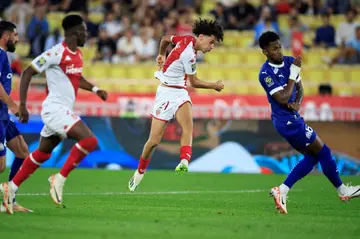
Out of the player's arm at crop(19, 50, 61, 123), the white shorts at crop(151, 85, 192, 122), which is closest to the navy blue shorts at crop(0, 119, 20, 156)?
the player's arm at crop(19, 50, 61, 123)

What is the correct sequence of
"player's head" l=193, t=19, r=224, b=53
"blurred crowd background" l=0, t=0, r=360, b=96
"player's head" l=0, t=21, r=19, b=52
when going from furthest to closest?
"blurred crowd background" l=0, t=0, r=360, b=96
"player's head" l=193, t=19, r=224, b=53
"player's head" l=0, t=21, r=19, b=52

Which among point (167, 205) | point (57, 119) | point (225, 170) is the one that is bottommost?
point (225, 170)

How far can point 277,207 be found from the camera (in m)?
10.7

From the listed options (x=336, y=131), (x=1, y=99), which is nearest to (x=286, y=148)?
(x=336, y=131)

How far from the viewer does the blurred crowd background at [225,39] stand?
2358 cm

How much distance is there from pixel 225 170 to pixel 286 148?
54.7 inches

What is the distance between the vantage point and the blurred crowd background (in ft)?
77.4

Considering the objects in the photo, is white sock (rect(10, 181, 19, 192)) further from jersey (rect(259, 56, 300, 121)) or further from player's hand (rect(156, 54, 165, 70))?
player's hand (rect(156, 54, 165, 70))

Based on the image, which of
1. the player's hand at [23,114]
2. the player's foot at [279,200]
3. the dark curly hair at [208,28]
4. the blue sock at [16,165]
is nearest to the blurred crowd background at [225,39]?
the dark curly hair at [208,28]

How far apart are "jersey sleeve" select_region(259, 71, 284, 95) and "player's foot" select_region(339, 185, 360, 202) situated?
159 centimetres

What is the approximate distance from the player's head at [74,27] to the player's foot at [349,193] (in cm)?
386

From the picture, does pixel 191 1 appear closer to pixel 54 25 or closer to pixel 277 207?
pixel 54 25

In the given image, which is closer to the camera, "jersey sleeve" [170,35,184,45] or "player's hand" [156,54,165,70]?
"jersey sleeve" [170,35,184,45]

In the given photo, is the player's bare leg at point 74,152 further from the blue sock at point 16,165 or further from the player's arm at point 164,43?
the player's arm at point 164,43
